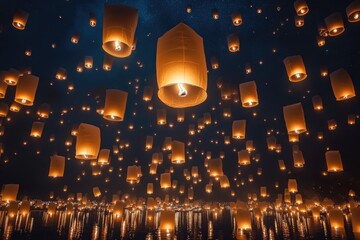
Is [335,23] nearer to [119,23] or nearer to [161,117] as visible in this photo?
[119,23]

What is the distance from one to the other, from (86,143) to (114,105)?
1.32 metres

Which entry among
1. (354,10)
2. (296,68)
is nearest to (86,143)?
(296,68)

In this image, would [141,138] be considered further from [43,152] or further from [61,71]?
[61,71]

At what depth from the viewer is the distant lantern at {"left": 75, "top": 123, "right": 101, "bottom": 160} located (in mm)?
6648

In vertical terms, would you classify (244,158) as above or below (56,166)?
above

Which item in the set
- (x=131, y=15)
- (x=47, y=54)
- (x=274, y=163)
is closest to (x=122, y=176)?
(x=274, y=163)

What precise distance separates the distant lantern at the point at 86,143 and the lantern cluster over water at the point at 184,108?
27 mm

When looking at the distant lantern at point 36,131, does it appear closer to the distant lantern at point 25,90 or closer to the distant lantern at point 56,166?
the distant lantern at point 56,166

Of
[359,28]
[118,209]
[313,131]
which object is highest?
[359,28]

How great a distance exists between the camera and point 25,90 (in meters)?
7.42

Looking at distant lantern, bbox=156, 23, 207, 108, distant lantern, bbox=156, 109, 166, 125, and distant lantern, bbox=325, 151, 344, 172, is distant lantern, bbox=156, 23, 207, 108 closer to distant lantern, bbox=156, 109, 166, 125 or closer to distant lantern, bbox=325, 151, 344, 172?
distant lantern, bbox=325, 151, 344, 172

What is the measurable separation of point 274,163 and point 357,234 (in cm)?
2926

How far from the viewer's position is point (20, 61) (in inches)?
797

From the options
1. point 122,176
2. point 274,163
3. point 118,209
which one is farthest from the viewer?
point 122,176
